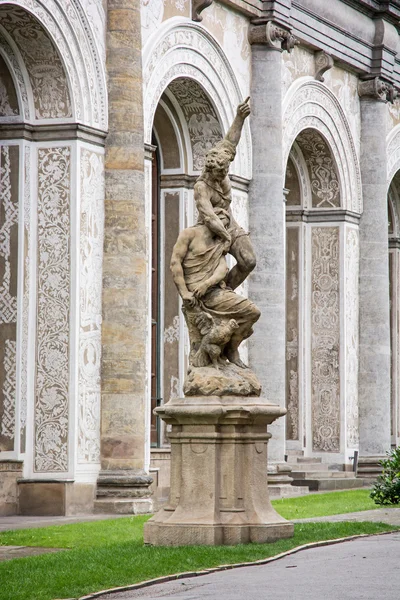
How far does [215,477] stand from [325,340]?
15043 millimetres

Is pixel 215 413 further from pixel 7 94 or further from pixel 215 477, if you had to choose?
pixel 7 94

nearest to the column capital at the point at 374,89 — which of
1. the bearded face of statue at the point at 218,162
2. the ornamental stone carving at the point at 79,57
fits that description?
the ornamental stone carving at the point at 79,57

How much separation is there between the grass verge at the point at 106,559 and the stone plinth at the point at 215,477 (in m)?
0.24

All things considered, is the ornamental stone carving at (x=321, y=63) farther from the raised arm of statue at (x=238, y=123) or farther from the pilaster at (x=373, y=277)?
the raised arm of statue at (x=238, y=123)

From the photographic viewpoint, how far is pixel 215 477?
12.2 metres

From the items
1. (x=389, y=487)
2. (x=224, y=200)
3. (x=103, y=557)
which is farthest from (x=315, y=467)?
(x=103, y=557)

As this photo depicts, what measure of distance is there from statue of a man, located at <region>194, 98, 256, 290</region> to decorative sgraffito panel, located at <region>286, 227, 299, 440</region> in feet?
46.4

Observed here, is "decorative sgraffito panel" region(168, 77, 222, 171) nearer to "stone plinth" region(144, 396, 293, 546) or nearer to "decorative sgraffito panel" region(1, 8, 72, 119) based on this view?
"decorative sgraffito panel" region(1, 8, 72, 119)

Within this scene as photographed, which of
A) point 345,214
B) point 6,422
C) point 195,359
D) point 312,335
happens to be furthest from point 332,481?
point 195,359

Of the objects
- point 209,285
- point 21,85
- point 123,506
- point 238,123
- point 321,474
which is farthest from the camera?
point 321,474

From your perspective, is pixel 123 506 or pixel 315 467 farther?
pixel 315 467

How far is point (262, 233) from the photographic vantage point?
22.9 m

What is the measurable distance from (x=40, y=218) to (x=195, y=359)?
584 centimetres

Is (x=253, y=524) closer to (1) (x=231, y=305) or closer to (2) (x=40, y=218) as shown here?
(1) (x=231, y=305)
